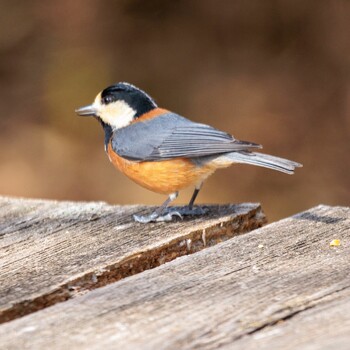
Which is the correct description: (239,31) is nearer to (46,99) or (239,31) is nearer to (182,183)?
(46,99)

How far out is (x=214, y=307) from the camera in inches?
91.9

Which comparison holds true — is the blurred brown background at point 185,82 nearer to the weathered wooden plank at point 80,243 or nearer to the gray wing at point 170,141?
the gray wing at point 170,141

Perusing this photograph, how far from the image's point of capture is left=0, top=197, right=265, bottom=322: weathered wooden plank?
2678 mm

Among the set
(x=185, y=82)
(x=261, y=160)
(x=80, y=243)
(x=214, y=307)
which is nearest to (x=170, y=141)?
(x=261, y=160)

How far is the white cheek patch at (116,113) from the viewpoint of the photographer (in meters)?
4.91

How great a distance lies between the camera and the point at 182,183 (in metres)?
4.64

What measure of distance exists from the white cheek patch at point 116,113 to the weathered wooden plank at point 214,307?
2.09m

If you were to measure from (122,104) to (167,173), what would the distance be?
564 mm

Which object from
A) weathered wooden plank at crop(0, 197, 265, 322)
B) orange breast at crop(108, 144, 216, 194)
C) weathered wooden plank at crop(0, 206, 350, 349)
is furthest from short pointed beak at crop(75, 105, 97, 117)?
weathered wooden plank at crop(0, 206, 350, 349)

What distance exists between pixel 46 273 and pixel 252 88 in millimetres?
6314

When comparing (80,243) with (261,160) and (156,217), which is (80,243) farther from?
(261,160)

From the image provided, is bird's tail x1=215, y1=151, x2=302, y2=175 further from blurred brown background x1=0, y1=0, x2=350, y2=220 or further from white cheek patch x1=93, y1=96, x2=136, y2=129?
blurred brown background x1=0, y1=0, x2=350, y2=220

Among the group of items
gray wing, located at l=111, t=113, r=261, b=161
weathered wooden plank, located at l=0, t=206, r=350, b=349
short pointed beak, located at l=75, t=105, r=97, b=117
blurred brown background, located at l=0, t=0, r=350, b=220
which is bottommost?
weathered wooden plank, located at l=0, t=206, r=350, b=349

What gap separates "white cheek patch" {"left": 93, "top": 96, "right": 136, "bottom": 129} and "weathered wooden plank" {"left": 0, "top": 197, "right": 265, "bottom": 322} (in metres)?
1.04
